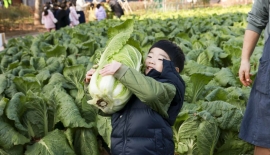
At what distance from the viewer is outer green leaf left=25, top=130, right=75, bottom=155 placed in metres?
3.71

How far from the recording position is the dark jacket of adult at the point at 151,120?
2.56 metres

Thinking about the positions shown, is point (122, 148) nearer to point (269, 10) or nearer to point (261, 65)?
point (261, 65)

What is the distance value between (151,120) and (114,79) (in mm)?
394

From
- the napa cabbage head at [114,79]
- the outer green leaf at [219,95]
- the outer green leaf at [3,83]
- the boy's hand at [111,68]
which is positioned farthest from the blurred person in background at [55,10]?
the boy's hand at [111,68]

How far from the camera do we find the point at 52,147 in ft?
12.2

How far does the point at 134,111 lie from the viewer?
8.68 feet

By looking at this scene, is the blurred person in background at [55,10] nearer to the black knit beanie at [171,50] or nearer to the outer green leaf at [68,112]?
the outer green leaf at [68,112]

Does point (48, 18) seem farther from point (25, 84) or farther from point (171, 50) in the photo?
point (171, 50)

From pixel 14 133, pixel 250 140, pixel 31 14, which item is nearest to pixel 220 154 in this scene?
pixel 250 140

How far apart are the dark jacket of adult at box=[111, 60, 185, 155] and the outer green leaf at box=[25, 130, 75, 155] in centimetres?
119

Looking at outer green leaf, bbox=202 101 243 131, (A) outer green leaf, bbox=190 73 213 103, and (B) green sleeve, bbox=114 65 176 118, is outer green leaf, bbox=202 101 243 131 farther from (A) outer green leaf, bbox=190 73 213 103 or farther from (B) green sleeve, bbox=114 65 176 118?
(B) green sleeve, bbox=114 65 176 118

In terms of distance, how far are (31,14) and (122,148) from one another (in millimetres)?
31115

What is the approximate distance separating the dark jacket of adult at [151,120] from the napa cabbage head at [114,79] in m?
0.11

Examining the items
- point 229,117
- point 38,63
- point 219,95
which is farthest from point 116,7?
point 229,117
